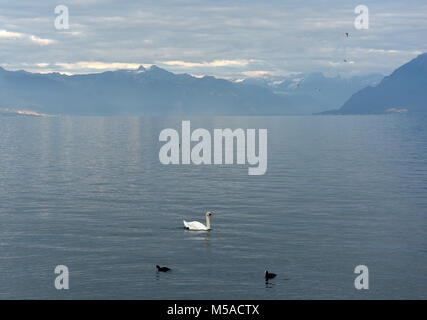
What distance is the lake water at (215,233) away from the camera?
42.6 metres

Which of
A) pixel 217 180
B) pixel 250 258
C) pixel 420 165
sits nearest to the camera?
pixel 250 258

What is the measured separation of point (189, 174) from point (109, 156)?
129ft

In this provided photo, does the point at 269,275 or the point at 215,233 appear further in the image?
the point at 215,233

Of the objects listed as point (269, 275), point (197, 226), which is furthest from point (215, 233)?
point (269, 275)

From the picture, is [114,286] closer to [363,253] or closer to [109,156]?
[363,253]

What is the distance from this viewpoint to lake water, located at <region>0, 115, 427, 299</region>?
42.6 meters

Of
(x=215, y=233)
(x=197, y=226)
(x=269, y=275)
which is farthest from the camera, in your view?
(x=197, y=226)

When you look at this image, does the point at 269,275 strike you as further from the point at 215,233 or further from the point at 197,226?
the point at 197,226

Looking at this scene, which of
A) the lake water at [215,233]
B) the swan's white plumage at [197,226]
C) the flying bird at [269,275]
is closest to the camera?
the lake water at [215,233]

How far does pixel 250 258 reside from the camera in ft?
160

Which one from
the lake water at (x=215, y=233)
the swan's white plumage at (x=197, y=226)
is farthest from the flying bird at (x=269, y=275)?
the swan's white plumage at (x=197, y=226)

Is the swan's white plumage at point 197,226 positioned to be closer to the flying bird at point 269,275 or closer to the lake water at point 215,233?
the lake water at point 215,233

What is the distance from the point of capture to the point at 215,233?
58.3 meters
